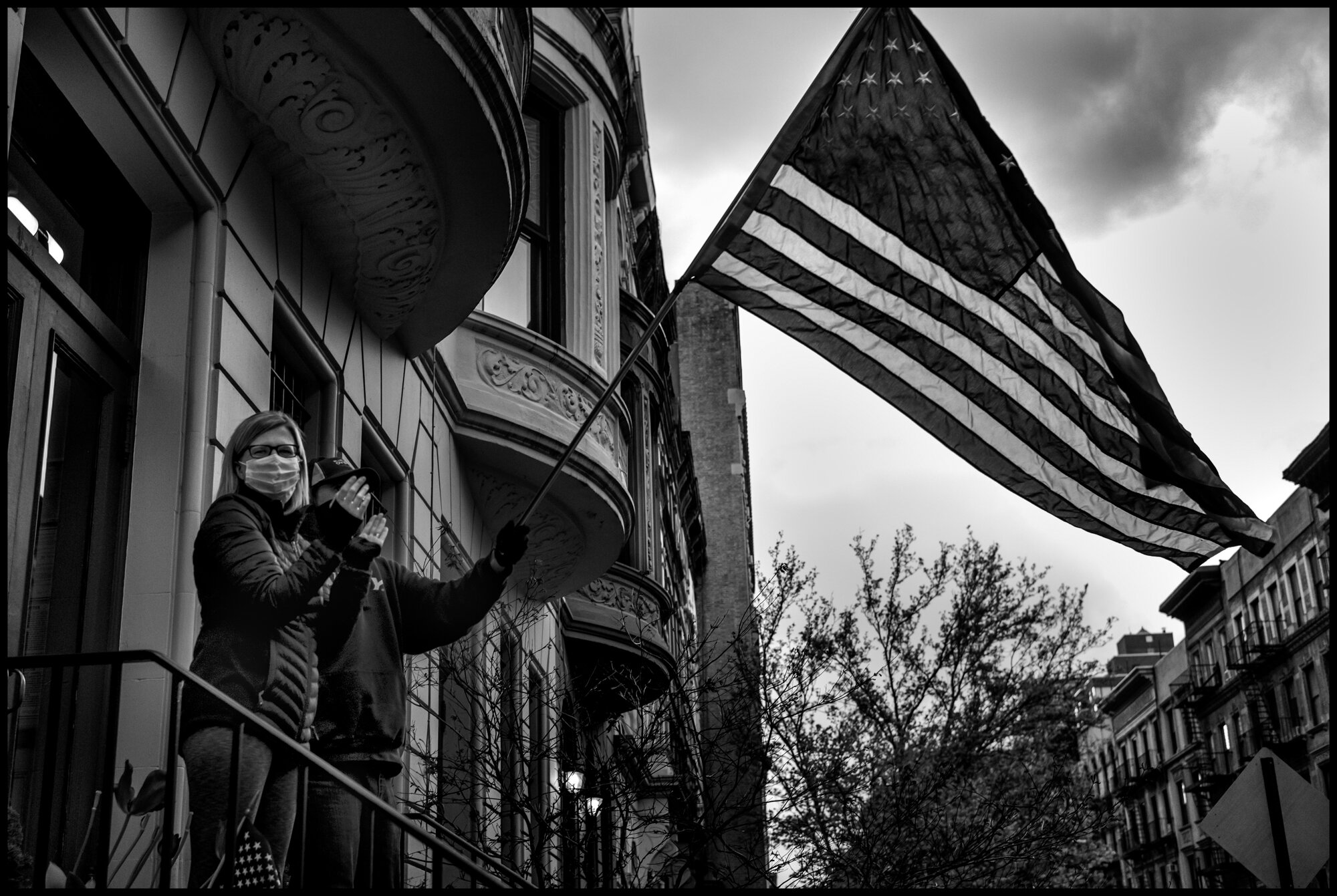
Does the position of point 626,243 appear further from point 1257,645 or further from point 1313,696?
point 1257,645

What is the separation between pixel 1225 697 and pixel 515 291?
54.1m

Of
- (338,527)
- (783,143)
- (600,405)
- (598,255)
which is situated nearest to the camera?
(338,527)

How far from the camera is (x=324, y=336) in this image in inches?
350

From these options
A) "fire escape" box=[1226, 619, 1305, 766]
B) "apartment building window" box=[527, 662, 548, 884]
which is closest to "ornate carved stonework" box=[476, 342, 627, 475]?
"apartment building window" box=[527, 662, 548, 884]

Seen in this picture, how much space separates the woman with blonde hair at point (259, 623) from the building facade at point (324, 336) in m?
0.23

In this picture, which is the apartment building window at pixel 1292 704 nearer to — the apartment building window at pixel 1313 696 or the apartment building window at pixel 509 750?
the apartment building window at pixel 1313 696

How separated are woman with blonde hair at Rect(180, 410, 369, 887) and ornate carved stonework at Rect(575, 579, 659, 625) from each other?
11.0 m

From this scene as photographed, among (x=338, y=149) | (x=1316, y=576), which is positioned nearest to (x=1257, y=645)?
(x=1316, y=576)

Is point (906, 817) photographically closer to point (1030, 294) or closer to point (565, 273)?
point (565, 273)

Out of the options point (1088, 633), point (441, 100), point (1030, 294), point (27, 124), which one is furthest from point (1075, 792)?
point (27, 124)

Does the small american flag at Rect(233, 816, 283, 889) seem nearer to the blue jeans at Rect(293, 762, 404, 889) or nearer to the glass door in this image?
the blue jeans at Rect(293, 762, 404, 889)

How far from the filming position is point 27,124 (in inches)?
251

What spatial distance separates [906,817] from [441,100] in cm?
994

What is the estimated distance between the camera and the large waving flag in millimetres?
7320
